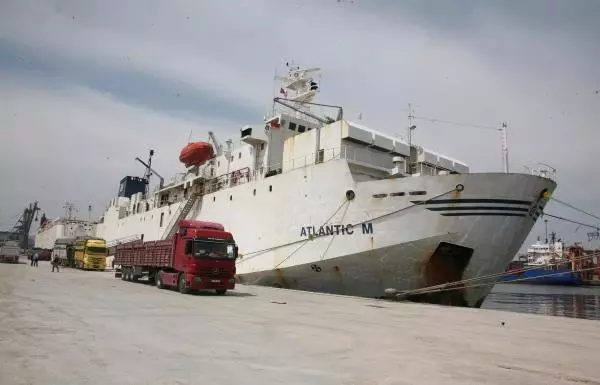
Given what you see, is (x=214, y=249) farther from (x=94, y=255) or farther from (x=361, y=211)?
(x=94, y=255)

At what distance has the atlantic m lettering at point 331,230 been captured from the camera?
16.3 metres

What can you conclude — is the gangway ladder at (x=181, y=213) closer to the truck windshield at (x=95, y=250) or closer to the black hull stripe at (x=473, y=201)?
the truck windshield at (x=95, y=250)

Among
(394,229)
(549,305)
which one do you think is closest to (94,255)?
(394,229)

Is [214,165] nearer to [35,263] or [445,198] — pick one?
[445,198]

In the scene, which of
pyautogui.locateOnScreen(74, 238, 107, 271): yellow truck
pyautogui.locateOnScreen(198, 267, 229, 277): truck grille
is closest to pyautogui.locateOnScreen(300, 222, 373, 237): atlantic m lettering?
pyautogui.locateOnScreen(198, 267, 229, 277): truck grille

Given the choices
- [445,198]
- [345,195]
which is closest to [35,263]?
[345,195]

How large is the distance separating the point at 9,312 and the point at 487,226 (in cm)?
1451

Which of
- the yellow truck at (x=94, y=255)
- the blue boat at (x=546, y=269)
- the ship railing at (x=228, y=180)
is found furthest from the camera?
the blue boat at (x=546, y=269)

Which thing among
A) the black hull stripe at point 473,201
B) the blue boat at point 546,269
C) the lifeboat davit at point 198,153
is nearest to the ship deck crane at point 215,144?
the lifeboat davit at point 198,153

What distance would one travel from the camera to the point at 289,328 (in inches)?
348

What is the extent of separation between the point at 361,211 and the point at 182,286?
25.5ft

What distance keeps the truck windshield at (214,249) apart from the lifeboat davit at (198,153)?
14088mm

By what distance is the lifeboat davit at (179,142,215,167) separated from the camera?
2978 centimetres

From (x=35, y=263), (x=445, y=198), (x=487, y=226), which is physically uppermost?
(x=445, y=198)
